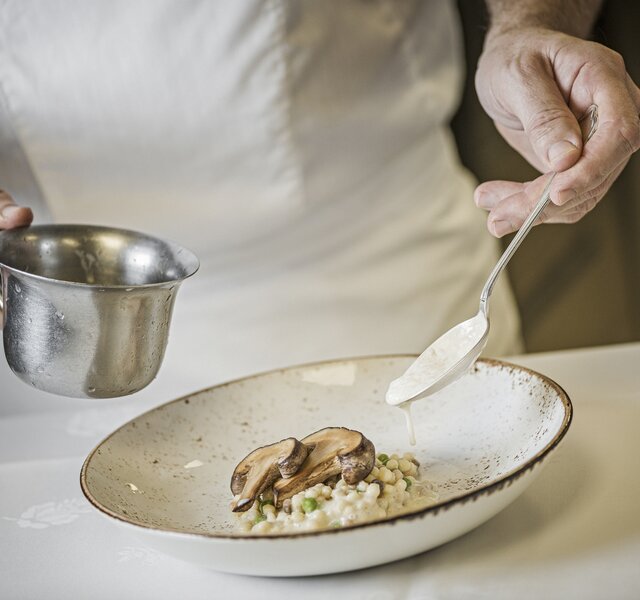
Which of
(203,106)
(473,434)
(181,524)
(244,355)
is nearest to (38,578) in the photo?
(181,524)

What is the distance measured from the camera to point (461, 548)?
2.40 feet

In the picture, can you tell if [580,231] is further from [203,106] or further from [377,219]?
[203,106]

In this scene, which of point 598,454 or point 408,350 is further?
point 408,350

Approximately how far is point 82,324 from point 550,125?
0.50 metres

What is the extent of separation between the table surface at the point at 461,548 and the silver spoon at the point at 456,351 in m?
0.14

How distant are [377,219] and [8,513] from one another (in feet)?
2.37

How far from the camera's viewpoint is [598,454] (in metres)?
0.89

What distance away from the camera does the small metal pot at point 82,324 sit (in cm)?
79

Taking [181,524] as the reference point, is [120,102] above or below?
above

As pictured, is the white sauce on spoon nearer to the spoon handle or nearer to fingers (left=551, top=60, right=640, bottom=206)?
the spoon handle

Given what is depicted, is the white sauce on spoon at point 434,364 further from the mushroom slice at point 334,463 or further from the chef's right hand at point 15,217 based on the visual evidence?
the chef's right hand at point 15,217

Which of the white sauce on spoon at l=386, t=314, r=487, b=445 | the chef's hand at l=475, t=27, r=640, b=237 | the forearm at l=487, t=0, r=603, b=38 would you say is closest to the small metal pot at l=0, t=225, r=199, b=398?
the white sauce on spoon at l=386, t=314, r=487, b=445

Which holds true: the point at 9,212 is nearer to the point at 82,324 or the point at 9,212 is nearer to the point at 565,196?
the point at 82,324

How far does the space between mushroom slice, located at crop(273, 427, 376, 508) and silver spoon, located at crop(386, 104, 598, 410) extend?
0.10 m
